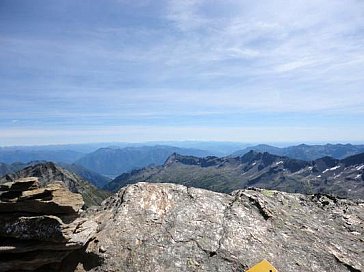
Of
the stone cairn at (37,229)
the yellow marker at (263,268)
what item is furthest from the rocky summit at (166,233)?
the yellow marker at (263,268)

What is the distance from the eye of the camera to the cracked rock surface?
12.6 metres

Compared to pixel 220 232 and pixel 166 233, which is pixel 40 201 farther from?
pixel 220 232

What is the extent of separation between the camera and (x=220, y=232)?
45.2ft

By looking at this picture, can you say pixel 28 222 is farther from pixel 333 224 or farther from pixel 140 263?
pixel 333 224

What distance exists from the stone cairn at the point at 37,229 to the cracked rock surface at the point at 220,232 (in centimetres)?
103

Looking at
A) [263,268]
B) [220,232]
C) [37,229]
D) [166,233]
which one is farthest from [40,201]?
[263,268]

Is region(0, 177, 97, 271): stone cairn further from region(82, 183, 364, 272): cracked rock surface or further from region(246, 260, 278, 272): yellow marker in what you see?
region(246, 260, 278, 272): yellow marker

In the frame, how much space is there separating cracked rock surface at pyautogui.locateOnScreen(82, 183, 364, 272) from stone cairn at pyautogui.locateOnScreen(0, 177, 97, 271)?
40.7 inches

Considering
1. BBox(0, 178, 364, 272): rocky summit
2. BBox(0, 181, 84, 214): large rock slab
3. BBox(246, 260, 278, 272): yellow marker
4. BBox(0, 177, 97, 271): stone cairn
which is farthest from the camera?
BBox(0, 181, 84, 214): large rock slab

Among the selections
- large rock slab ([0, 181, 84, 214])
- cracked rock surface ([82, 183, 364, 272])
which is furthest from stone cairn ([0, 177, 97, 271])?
cracked rock surface ([82, 183, 364, 272])

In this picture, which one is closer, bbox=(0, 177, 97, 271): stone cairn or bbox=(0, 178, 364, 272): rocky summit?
bbox=(0, 177, 97, 271): stone cairn

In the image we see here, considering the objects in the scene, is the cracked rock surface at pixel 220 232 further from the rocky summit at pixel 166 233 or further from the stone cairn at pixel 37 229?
the stone cairn at pixel 37 229

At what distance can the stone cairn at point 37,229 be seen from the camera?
11.8m

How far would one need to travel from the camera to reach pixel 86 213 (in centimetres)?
1600
